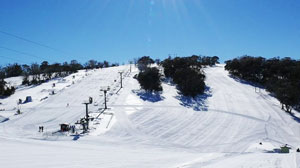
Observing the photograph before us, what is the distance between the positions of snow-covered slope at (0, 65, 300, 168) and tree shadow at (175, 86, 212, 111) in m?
0.18

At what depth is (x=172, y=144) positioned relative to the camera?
72.4 ft

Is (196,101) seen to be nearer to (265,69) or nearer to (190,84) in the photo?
(190,84)

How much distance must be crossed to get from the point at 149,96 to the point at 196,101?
9.40 metres

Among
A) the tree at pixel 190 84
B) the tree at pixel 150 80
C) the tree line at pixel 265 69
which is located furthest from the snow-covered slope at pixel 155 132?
the tree line at pixel 265 69

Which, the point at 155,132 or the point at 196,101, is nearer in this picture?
the point at 155,132

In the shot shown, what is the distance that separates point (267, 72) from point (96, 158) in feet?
199

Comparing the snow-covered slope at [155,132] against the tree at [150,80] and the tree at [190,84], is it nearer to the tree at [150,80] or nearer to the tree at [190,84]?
the tree at [190,84]

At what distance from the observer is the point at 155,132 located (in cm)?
2533

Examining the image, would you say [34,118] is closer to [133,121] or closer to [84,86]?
[133,121]

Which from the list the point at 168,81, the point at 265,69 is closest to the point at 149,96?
the point at 168,81

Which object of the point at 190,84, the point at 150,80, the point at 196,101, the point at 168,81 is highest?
the point at 150,80

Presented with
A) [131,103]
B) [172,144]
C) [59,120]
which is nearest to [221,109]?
[131,103]

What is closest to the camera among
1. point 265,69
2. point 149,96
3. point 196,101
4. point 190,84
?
point 196,101

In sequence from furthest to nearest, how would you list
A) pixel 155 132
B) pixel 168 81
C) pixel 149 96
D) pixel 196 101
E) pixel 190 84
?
pixel 168 81, pixel 190 84, pixel 149 96, pixel 196 101, pixel 155 132
